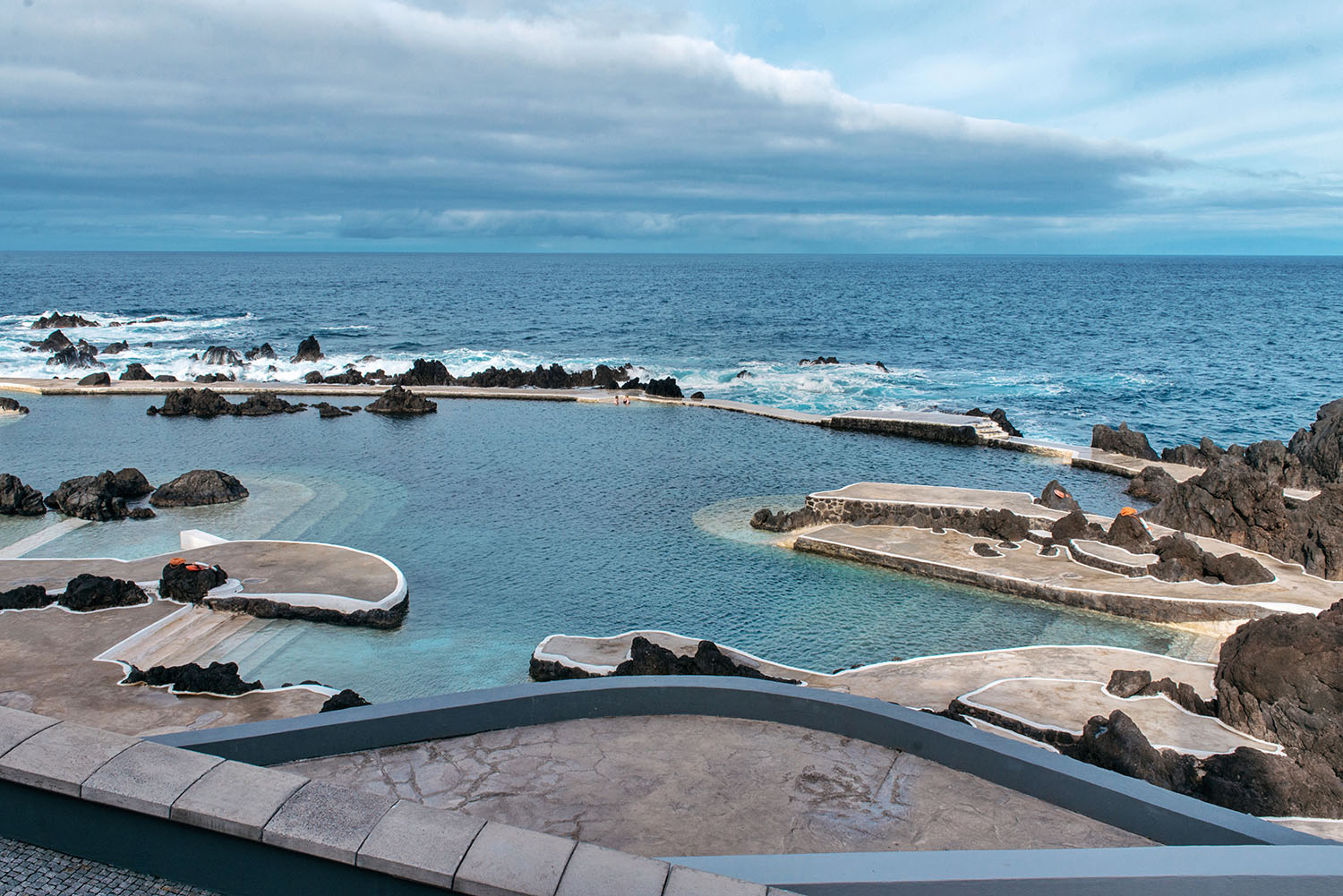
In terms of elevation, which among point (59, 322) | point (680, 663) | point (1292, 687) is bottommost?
point (59, 322)

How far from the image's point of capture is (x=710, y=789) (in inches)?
266

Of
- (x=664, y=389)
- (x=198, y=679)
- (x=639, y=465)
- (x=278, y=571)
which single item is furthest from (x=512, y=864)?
(x=664, y=389)

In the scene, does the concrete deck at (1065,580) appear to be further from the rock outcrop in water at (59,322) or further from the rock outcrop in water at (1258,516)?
the rock outcrop in water at (59,322)

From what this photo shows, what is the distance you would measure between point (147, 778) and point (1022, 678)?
12.1 meters

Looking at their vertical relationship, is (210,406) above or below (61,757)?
below

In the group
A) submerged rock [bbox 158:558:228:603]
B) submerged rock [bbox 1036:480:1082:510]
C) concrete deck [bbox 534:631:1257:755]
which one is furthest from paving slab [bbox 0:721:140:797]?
submerged rock [bbox 1036:480:1082:510]

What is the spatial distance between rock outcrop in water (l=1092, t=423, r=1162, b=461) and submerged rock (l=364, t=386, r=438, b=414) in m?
25.8

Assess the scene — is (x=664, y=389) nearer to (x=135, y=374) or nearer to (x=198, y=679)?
(x=135, y=374)

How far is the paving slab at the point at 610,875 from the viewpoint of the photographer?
3.60 metres

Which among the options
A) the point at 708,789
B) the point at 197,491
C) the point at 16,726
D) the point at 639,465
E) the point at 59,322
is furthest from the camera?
the point at 59,322

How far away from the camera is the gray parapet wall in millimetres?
5977

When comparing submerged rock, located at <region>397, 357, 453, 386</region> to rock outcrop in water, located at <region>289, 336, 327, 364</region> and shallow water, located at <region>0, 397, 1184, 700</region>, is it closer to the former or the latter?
shallow water, located at <region>0, 397, 1184, 700</region>

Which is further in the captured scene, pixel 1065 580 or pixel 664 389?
pixel 664 389

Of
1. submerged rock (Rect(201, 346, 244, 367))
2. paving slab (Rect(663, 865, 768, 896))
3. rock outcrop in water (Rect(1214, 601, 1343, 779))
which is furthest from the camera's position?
submerged rock (Rect(201, 346, 244, 367))
